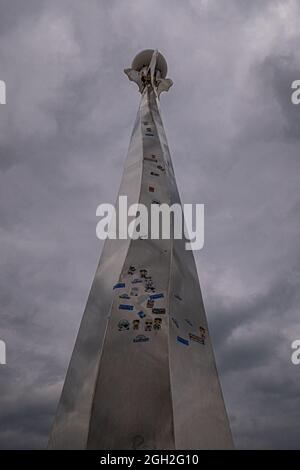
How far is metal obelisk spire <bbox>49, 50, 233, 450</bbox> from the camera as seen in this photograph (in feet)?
20.3

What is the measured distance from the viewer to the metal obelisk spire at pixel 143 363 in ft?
20.3

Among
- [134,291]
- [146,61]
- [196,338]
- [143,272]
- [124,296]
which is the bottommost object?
[196,338]

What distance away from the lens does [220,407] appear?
6695 millimetres

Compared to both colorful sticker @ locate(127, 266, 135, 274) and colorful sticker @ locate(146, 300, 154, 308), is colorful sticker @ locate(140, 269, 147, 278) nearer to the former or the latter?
colorful sticker @ locate(127, 266, 135, 274)

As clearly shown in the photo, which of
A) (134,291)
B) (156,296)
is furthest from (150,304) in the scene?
(134,291)

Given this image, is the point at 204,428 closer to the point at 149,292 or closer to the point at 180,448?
the point at 180,448

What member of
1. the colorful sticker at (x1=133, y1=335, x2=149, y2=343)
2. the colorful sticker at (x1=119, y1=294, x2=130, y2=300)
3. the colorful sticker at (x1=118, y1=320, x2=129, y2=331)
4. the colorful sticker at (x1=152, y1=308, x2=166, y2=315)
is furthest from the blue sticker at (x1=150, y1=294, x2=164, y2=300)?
the colorful sticker at (x1=133, y1=335, x2=149, y2=343)

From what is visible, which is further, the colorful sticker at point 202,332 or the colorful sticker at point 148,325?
the colorful sticker at point 202,332

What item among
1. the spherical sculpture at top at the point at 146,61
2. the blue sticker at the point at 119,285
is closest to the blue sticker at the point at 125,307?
the blue sticker at the point at 119,285

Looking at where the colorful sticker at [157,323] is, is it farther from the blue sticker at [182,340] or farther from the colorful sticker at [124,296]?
the colorful sticker at [124,296]

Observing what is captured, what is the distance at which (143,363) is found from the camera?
6.83 m

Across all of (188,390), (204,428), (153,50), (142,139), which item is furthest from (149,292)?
(153,50)

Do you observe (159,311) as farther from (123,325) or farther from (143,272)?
(143,272)
